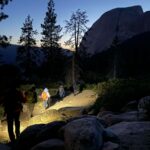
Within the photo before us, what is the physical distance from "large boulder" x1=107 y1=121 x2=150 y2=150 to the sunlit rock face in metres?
87.3

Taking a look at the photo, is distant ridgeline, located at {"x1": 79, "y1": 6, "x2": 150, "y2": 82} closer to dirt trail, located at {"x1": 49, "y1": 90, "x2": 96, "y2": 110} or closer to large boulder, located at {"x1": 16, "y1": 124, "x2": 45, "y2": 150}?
dirt trail, located at {"x1": 49, "y1": 90, "x2": 96, "y2": 110}

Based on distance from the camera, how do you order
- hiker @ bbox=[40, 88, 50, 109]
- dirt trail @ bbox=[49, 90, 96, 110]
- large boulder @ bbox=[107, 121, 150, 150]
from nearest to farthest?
1. large boulder @ bbox=[107, 121, 150, 150]
2. hiker @ bbox=[40, 88, 50, 109]
3. dirt trail @ bbox=[49, 90, 96, 110]

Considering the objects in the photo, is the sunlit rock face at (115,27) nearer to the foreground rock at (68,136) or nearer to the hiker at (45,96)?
the hiker at (45,96)

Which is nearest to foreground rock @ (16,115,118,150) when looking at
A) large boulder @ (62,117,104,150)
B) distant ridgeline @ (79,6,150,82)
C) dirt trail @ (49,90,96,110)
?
large boulder @ (62,117,104,150)

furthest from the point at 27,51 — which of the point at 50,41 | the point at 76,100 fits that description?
the point at 76,100

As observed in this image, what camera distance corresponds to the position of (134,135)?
1008 centimetres

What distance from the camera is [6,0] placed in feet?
118

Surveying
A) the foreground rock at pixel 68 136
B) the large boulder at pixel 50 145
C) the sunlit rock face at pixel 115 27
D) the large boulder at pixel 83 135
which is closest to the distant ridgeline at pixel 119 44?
the sunlit rock face at pixel 115 27

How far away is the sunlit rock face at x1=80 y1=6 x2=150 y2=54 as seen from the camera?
103 meters

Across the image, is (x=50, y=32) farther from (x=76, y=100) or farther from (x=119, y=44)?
(x=76, y=100)

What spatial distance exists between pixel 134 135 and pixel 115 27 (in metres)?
102

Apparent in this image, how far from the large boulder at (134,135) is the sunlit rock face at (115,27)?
87334 mm

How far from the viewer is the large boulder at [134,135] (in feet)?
30.7

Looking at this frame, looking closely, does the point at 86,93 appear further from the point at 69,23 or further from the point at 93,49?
the point at 93,49
